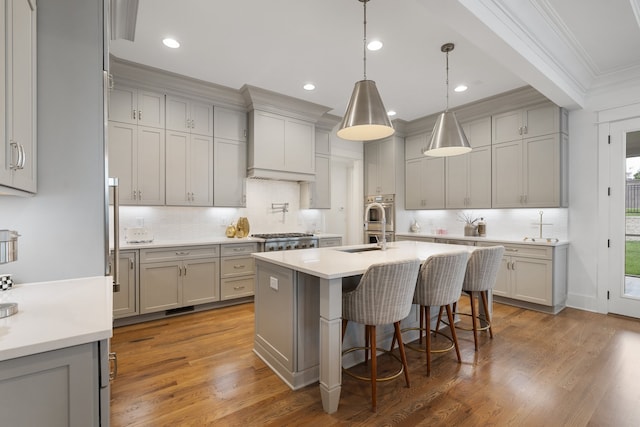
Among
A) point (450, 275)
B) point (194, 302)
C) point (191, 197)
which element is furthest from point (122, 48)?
point (450, 275)

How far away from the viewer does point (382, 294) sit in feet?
6.39

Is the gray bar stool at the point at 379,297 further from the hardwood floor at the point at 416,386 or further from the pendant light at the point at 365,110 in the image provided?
the pendant light at the point at 365,110

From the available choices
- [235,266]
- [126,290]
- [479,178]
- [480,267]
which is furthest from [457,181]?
[126,290]

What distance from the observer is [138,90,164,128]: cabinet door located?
362cm

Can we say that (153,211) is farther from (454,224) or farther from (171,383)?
(454,224)

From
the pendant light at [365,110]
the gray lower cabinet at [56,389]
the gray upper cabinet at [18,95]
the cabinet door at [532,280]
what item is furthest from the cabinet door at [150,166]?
the cabinet door at [532,280]

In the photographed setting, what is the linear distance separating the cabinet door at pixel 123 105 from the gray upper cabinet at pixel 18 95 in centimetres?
221

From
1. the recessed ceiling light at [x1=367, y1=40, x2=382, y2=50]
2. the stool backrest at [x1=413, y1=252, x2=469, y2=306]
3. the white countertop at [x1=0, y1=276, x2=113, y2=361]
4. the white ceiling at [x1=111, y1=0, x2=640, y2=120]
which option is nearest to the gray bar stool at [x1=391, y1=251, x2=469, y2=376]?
the stool backrest at [x1=413, y1=252, x2=469, y2=306]

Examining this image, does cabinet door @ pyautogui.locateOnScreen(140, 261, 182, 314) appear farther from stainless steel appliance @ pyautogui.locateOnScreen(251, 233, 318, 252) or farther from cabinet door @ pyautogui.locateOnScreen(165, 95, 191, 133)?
cabinet door @ pyautogui.locateOnScreen(165, 95, 191, 133)

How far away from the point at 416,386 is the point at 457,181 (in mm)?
3647

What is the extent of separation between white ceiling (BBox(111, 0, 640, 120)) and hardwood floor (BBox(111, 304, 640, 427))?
2606 mm

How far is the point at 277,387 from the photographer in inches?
85.8

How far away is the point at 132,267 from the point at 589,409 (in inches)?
162

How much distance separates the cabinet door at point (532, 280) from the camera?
148 inches
